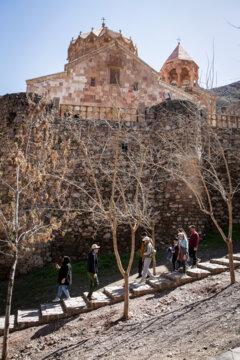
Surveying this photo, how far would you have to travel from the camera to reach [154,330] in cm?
554

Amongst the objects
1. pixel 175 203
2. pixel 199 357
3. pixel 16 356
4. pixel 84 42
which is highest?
pixel 84 42

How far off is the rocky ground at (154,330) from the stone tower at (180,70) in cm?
2672

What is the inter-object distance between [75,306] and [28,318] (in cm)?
115

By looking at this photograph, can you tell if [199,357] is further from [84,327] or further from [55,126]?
[55,126]

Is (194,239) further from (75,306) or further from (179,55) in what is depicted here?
(179,55)

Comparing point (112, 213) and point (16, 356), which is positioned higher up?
point (112, 213)

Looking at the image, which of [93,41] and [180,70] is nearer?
[93,41]

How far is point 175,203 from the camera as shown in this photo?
1259 centimetres

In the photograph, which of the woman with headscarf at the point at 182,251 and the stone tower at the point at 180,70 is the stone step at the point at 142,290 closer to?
the woman with headscarf at the point at 182,251

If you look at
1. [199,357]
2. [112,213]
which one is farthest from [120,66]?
[199,357]

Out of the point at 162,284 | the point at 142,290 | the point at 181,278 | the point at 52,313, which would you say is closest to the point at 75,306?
the point at 52,313

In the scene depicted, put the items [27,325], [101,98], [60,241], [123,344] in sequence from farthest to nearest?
[101,98] → [60,241] → [27,325] → [123,344]

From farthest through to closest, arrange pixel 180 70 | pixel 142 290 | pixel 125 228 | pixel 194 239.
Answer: pixel 180 70 < pixel 125 228 < pixel 194 239 < pixel 142 290

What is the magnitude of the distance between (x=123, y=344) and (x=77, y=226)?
7085 millimetres
